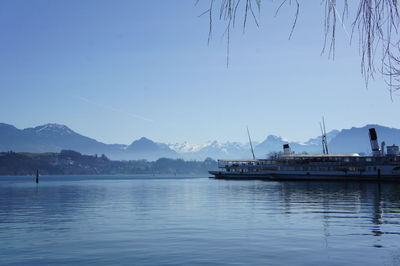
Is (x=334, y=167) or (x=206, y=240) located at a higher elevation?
(x=334, y=167)

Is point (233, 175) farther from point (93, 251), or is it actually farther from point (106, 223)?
point (93, 251)

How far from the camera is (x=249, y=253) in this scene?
810 inches

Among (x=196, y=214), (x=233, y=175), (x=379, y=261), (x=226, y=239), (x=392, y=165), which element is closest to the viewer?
(x=379, y=261)

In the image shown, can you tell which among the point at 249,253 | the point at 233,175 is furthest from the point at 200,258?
the point at 233,175

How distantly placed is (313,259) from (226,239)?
6902 millimetres

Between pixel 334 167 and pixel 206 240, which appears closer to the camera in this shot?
pixel 206 240

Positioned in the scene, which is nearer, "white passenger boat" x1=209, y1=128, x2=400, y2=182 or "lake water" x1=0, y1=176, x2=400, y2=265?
"lake water" x1=0, y1=176, x2=400, y2=265

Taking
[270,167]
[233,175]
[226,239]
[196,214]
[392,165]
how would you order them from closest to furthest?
[226,239] → [196,214] → [392,165] → [270,167] → [233,175]

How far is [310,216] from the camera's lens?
120 ft

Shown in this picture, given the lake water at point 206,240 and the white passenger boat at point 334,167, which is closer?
the lake water at point 206,240

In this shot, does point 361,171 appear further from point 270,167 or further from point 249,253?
point 249,253

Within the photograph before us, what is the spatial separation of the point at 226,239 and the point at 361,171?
106696 millimetres

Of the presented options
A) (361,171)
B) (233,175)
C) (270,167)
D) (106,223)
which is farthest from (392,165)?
(106,223)

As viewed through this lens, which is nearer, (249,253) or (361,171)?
(249,253)
